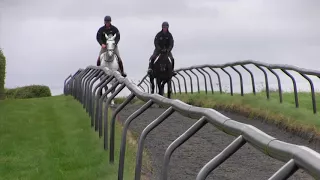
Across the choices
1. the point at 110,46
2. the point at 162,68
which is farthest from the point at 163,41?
the point at 110,46

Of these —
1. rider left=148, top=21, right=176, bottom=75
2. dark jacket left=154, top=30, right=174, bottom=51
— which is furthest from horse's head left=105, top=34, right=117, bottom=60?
dark jacket left=154, top=30, right=174, bottom=51

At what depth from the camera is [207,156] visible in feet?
34.1

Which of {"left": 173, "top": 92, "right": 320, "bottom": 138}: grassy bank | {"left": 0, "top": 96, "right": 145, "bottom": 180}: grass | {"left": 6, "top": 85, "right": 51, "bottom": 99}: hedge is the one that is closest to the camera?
{"left": 0, "top": 96, "right": 145, "bottom": 180}: grass

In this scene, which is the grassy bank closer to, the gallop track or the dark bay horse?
the gallop track

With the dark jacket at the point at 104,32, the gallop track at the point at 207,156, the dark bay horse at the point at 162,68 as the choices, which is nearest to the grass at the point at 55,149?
the gallop track at the point at 207,156

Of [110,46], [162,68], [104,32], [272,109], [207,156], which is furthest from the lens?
[104,32]

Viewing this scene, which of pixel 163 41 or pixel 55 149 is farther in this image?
pixel 163 41

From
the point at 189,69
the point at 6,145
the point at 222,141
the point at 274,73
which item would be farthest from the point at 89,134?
the point at 189,69

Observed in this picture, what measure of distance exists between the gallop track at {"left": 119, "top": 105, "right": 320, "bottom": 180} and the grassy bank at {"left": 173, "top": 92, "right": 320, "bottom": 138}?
12.2 inches

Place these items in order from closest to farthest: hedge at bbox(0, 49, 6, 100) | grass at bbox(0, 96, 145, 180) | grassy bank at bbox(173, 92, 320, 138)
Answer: grass at bbox(0, 96, 145, 180), grassy bank at bbox(173, 92, 320, 138), hedge at bbox(0, 49, 6, 100)

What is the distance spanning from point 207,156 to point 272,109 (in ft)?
17.7

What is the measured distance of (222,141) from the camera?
39.4ft

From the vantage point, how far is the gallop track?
29.9ft

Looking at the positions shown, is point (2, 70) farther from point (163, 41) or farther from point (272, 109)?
point (272, 109)
